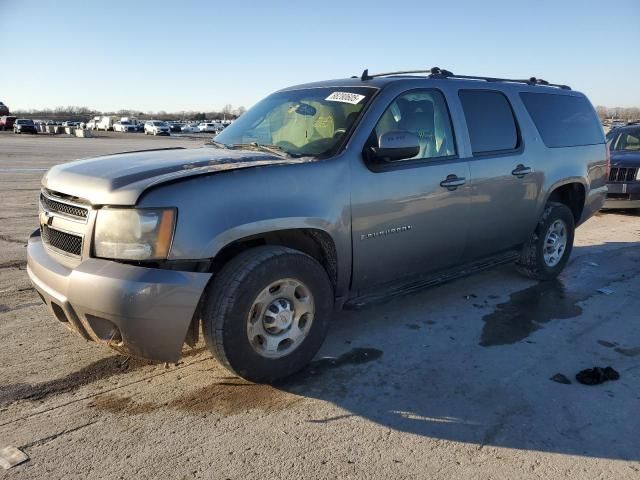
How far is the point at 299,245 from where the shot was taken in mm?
3656

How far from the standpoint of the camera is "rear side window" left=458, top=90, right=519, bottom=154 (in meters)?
4.60

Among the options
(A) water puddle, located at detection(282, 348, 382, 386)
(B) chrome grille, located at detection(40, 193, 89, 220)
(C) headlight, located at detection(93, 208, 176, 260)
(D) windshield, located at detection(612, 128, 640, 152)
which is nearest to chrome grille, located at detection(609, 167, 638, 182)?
(D) windshield, located at detection(612, 128, 640, 152)

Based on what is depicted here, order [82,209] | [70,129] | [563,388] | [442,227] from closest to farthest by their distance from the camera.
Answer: [82,209] < [563,388] < [442,227] < [70,129]

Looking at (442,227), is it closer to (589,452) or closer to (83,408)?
(589,452)

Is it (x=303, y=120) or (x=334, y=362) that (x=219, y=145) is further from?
(x=334, y=362)

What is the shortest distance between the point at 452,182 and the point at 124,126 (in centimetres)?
7044

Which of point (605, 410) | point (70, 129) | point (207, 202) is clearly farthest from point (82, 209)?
point (70, 129)

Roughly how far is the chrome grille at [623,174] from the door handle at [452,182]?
22.7ft

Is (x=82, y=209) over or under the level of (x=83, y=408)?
over

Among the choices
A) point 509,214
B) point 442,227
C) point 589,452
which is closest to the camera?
point 589,452

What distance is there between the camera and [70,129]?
5691 centimetres

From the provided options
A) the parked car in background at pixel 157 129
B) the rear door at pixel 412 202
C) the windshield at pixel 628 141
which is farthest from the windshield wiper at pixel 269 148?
the parked car in background at pixel 157 129

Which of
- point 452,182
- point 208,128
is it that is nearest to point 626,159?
point 452,182

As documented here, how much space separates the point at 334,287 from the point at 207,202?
118cm
